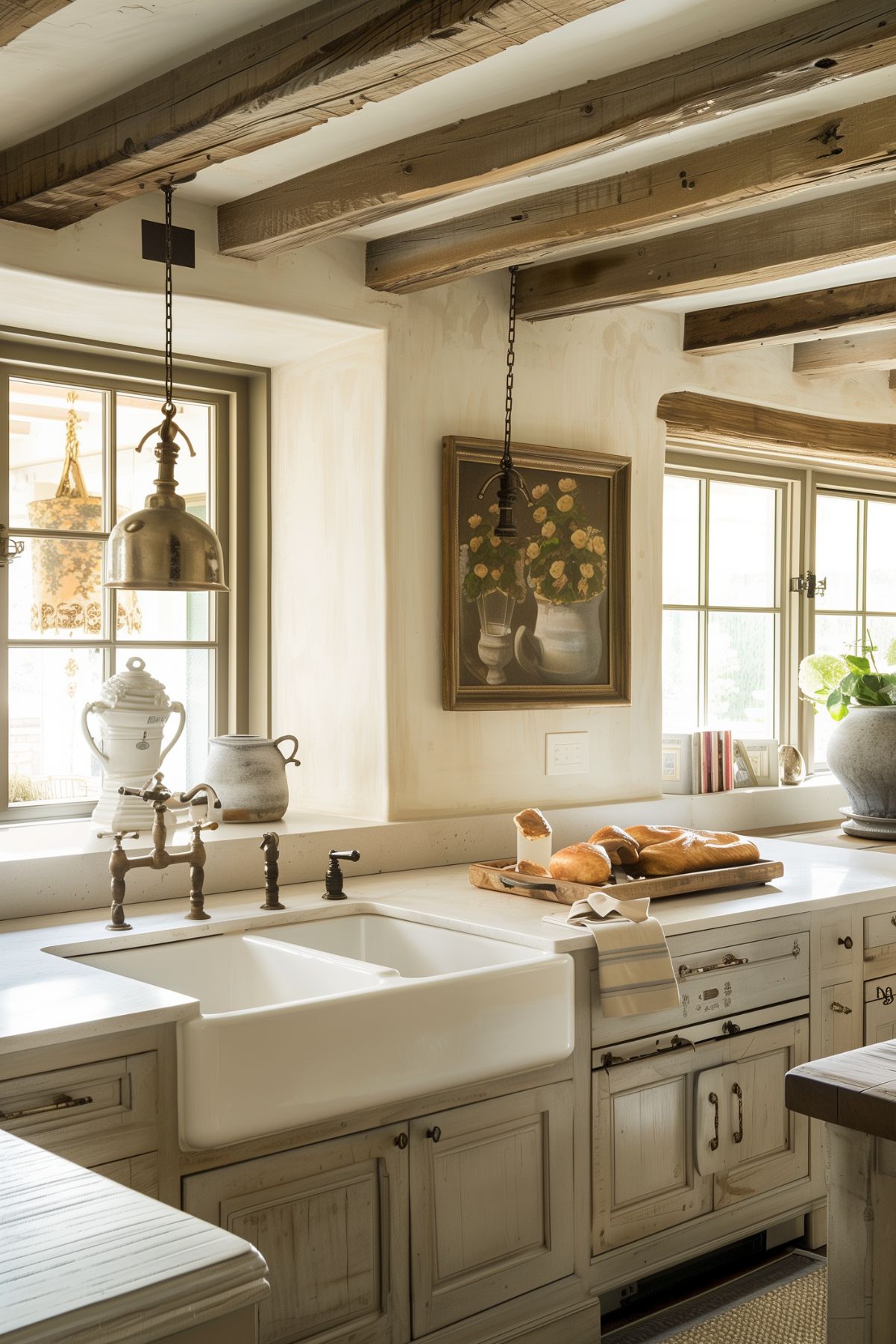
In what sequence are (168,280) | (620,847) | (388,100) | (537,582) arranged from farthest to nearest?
1. (537,582)
2. (620,847)
3. (168,280)
4. (388,100)

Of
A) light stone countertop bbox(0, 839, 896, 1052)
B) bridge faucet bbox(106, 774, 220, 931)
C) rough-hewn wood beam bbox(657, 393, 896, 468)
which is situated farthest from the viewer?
rough-hewn wood beam bbox(657, 393, 896, 468)

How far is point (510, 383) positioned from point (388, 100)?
1.05 meters

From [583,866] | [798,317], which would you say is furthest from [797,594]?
[583,866]

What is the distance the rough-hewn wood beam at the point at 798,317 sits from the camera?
11.0 feet

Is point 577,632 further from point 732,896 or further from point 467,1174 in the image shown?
point 467,1174

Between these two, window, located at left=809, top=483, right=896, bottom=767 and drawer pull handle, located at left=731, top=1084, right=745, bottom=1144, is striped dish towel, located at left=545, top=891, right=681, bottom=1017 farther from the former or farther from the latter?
window, located at left=809, top=483, right=896, bottom=767

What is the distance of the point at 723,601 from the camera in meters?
4.35

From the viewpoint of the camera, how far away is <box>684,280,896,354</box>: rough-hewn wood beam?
132 inches

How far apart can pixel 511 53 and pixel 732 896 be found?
178 cm

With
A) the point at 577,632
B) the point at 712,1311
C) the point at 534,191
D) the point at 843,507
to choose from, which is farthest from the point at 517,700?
the point at 843,507

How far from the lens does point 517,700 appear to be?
3.36 metres

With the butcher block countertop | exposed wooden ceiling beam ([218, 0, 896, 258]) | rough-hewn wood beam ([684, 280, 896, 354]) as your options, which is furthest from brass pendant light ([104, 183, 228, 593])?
rough-hewn wood beam ([684, 280, 896, 354])

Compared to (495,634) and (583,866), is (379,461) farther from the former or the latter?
(583,866)

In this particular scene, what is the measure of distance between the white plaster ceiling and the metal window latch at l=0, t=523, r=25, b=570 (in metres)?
0.89
